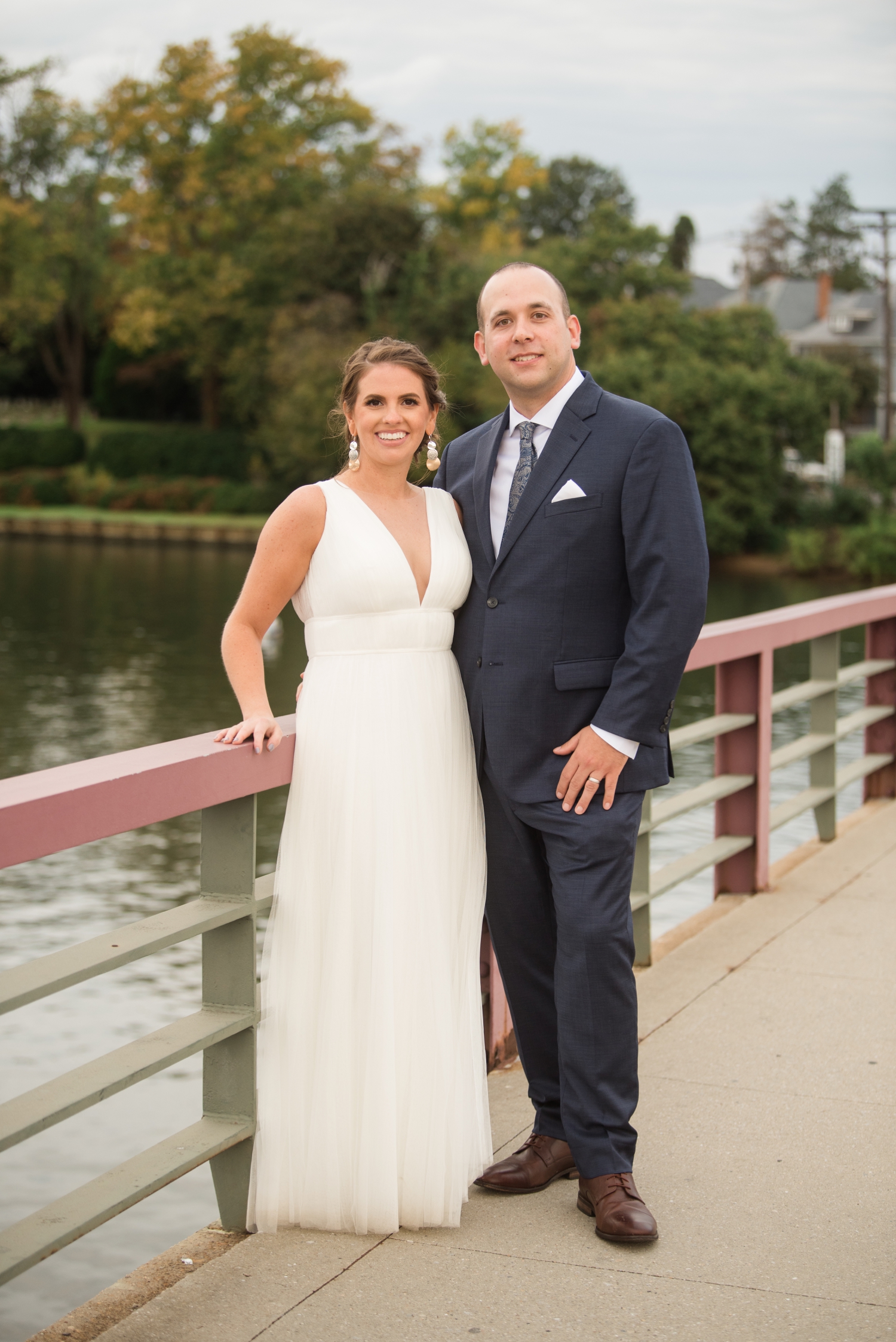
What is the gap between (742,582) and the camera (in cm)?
3478

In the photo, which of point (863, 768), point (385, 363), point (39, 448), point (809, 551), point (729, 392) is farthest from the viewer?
point (39, 448)

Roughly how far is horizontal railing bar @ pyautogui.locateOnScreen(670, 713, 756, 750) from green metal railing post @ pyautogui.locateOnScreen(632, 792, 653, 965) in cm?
25

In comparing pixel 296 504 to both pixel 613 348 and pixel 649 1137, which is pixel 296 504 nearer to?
pixel 649 1137

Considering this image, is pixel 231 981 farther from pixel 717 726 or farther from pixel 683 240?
pixel 683 240

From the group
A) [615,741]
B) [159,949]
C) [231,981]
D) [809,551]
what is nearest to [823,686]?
[615,741]

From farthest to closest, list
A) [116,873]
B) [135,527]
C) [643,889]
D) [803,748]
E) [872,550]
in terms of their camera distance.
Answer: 1. [135,527]
2. [872,550]
3. [116,873]
4. [803,748]
5. [643,889]

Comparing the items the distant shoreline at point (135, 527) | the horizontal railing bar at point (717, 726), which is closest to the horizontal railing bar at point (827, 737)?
the horizontal railing bar at point (717, 726)

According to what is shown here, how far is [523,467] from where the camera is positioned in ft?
9.34

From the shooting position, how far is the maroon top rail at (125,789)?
2113 millimetres

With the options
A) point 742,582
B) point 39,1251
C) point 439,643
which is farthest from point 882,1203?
point 742,582

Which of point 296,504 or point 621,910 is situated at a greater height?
point 296,504

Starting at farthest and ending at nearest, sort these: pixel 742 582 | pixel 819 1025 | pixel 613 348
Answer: pixel 613 348 → pixel 742 582 → pixel 819 1025

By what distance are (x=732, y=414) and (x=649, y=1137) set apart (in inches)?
1421

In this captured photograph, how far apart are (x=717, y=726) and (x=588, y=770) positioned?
2229mm
